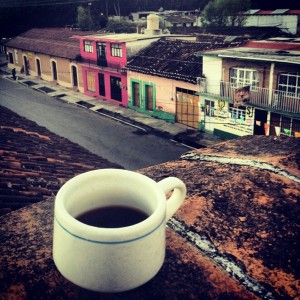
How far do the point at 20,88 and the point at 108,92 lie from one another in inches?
445

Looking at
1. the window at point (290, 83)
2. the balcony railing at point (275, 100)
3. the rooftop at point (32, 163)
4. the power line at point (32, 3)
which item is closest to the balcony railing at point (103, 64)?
the balcony railing at point (275, 100)

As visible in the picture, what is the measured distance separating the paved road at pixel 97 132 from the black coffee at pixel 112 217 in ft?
53.8

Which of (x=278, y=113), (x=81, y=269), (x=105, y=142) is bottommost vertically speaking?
(x=105, y=142)

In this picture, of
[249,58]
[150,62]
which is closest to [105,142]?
[150,62]

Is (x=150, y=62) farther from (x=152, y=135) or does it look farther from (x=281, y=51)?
(x=281, y=51)

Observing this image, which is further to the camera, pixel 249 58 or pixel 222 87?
pixel 222 87

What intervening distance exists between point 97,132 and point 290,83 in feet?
41.4

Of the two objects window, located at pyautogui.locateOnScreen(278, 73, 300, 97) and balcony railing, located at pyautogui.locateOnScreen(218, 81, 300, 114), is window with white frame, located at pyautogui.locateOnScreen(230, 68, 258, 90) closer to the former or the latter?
balcony railing, located at pyautogui.locateOnScreen(218, 81, 300, 114)

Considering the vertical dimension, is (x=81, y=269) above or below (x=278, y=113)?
above

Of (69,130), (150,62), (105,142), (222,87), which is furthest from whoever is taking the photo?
(150,62)

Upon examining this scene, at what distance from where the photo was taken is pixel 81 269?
158 cm

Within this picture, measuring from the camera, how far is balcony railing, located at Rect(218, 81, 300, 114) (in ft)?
58.1

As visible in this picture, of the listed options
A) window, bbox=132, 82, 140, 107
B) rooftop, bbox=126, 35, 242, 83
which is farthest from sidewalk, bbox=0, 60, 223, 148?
rooftop, bbox=126, 35, 242, 83

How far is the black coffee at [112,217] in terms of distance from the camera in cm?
189
